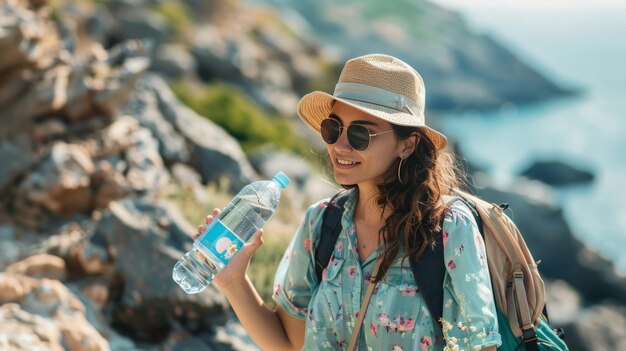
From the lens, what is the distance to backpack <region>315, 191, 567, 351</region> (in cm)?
320

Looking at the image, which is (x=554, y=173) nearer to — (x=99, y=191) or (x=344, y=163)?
(x=99, y=191)

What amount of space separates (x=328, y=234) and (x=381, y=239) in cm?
26

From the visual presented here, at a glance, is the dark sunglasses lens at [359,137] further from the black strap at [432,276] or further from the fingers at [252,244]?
the fingers at [252,244]

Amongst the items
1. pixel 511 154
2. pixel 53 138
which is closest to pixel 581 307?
pixel 53 138

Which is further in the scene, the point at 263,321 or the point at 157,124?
the point at 157,124

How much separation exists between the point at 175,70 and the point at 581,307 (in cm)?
985

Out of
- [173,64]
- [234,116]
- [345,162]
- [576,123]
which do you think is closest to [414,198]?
[345,162]

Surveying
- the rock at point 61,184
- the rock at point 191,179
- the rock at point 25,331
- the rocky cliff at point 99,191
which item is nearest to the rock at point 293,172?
the rocky cliff at point 99,191

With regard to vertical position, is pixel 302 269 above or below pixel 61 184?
above

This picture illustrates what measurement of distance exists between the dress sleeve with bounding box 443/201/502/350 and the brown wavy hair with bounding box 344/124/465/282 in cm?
11

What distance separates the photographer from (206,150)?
9.36 meters

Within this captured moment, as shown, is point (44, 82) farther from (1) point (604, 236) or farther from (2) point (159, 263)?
(1) point (604, 236)

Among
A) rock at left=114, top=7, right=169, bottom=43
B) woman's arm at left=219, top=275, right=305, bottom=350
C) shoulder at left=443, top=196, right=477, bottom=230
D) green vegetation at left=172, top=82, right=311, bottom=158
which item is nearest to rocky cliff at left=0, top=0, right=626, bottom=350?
woman's arm at left=219, top=275, right=305, bottom=350

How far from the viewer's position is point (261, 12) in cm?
3656
